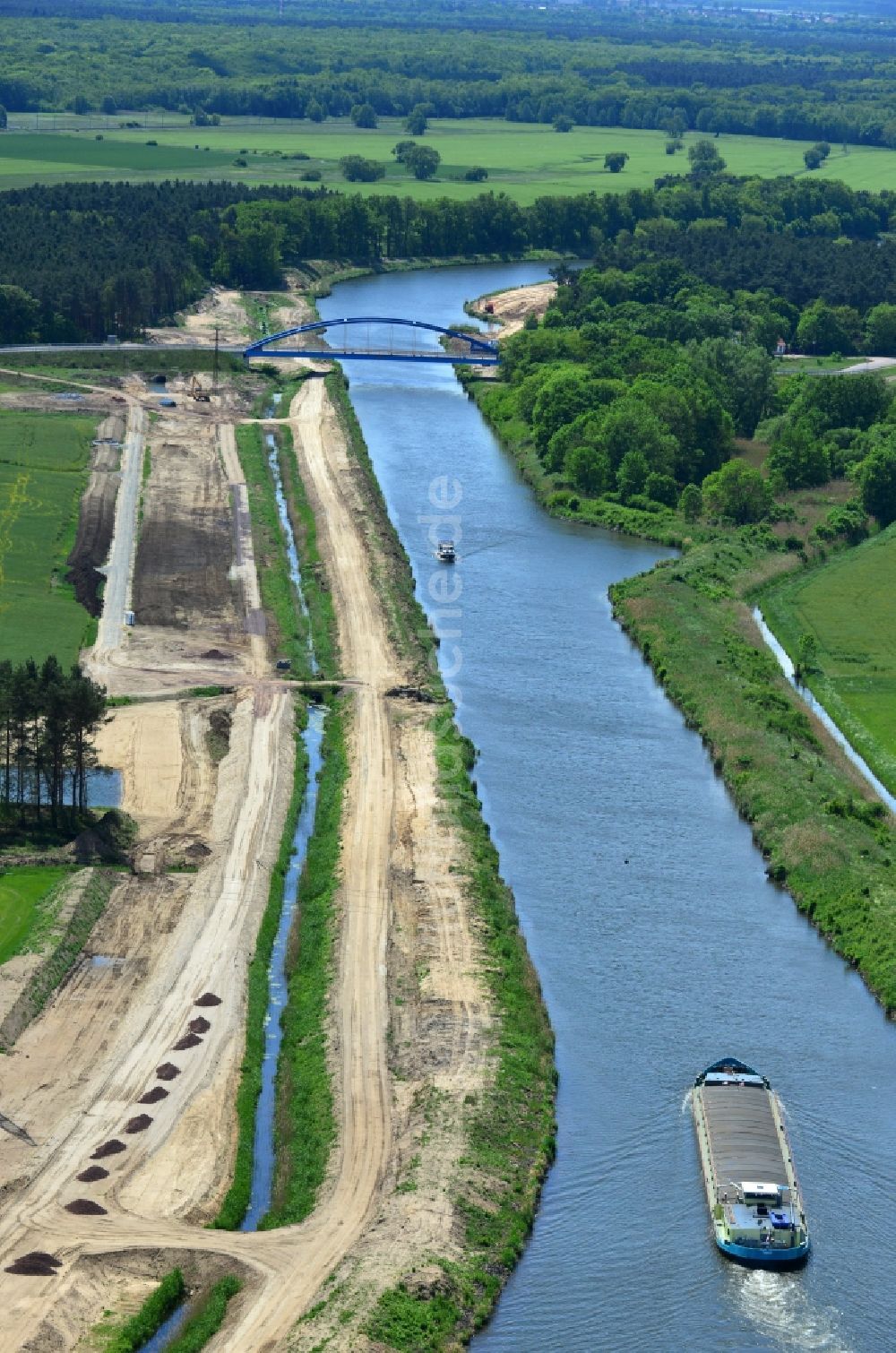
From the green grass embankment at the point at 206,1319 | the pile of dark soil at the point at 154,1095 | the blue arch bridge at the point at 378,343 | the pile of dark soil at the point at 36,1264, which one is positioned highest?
the pile of dark soil at the point at 36,1264

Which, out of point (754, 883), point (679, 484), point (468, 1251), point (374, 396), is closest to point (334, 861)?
point (754, 883)

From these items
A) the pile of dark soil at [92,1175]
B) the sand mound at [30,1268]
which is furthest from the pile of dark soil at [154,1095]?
the sand mound at [30,1268]

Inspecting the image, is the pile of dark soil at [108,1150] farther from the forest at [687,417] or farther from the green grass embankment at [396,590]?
the forest at [687,417]

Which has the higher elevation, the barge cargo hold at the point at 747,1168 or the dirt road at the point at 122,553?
the barge cargo hold at the point at 747,1168

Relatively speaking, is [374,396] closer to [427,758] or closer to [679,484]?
[679,484]

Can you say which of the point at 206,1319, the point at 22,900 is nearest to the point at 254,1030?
the point at 22,900
